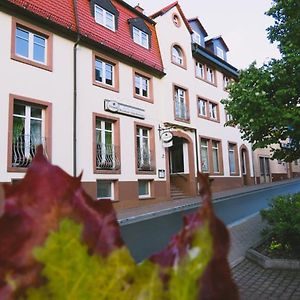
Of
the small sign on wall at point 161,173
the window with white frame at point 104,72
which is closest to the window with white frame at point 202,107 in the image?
the small sign on wall at point 161,173

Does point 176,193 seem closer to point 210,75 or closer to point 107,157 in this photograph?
point 107,157

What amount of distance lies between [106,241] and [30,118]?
43.9 feet

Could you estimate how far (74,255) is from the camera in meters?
0.50

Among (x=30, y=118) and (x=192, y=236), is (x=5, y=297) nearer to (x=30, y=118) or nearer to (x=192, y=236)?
(x=192, y=236)

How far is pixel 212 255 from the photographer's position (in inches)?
18.7

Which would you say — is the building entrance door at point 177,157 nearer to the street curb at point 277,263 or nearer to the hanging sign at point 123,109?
the hanging sign at point 123,109

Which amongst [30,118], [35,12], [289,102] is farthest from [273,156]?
[35,12]

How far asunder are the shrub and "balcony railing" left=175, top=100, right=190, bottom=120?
13592mm

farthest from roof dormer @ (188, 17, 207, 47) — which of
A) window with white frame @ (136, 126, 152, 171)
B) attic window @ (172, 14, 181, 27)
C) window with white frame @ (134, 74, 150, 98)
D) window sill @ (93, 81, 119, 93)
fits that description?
window sill @ (93, 81, 119, 93)

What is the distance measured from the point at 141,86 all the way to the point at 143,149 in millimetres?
3412

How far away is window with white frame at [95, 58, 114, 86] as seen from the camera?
16.0 metres

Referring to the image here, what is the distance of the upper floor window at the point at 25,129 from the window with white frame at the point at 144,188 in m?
6.05

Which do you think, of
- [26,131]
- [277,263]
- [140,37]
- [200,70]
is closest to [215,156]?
[200,70]

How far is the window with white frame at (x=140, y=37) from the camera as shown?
18641 mm
